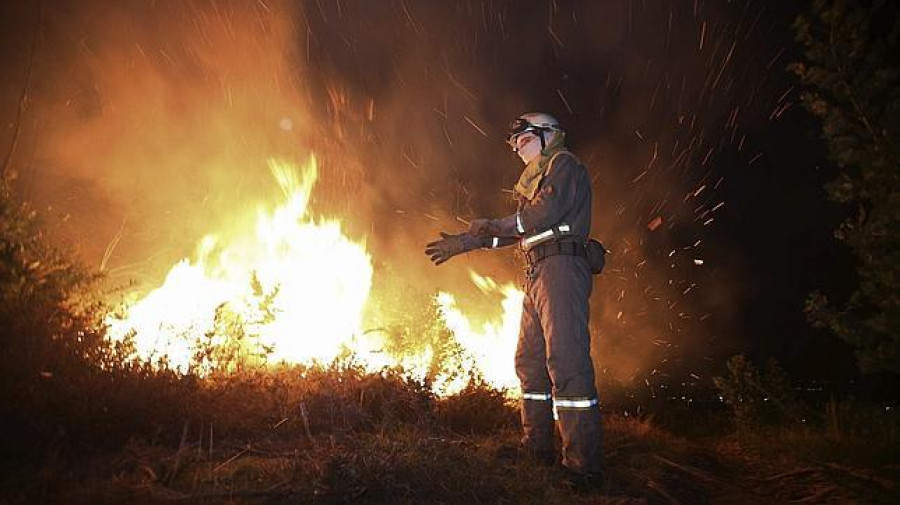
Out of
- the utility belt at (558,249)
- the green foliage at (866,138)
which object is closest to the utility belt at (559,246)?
the utility belt at (558,249)

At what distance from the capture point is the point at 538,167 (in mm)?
4371

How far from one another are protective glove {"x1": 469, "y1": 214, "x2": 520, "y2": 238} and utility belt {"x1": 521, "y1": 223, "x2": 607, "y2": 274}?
14cm

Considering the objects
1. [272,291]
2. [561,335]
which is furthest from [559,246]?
[272,291]

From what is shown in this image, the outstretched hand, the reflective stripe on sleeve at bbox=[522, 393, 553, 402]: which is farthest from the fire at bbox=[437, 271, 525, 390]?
the outstretched hand

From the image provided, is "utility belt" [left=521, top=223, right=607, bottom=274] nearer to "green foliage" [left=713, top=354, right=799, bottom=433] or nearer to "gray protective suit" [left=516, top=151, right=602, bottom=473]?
"gray protective suit" [left=516, top=151, right=602, bottom=473]

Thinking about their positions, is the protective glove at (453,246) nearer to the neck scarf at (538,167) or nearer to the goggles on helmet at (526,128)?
the neck scarf at (538,167)

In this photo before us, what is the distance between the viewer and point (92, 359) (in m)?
4.30

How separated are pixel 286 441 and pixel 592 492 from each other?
225 cm

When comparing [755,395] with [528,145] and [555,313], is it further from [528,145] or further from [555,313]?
[528,145]

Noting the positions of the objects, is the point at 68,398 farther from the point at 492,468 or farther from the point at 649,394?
the point at 649,394

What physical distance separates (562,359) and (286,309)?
3.92m

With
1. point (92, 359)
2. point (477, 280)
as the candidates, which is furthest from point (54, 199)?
point (477, 280)

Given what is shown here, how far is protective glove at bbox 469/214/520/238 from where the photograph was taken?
166 inches

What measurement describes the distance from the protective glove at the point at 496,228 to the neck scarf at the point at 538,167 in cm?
28
